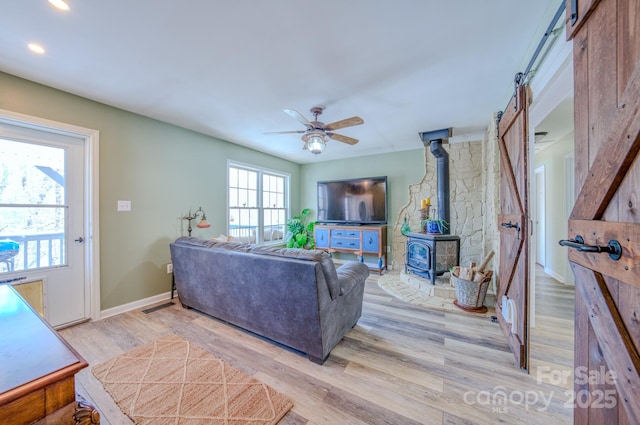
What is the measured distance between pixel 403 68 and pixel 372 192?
114 inches

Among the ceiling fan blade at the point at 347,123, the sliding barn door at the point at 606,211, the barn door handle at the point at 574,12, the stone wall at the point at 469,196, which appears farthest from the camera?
the stone wall at the point at 469,196

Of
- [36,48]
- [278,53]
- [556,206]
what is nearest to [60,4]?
[36,48]

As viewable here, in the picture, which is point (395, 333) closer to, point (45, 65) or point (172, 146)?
point (172, 146)

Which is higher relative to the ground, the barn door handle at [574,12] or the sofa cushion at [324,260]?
the barn door handle at [574,12]

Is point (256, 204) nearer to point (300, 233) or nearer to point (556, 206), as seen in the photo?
point (300, 233)

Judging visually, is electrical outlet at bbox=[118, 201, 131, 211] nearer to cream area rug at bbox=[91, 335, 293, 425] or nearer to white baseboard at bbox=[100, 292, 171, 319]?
white baseboard at bbox=[100, 292, 171, 319]

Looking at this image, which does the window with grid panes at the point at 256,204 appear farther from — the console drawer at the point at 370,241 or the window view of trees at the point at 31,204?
the window view of trees at the point at 31,204

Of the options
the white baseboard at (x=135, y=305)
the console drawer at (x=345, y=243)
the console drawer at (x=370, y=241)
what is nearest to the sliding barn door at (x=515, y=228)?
the console drawer at (x=370, y=241)

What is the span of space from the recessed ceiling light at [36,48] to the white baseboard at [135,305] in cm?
254

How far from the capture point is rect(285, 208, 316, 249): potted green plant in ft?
18.0

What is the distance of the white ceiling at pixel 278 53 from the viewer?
154cm

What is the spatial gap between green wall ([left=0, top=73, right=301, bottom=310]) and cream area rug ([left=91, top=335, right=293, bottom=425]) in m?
1.28

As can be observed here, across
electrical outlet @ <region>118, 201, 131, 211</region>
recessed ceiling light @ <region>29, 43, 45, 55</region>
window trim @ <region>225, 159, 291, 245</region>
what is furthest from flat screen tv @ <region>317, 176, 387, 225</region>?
recessed ceiling light @ <region>29, 43, 45, 55</region>

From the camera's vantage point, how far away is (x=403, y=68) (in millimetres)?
2154
